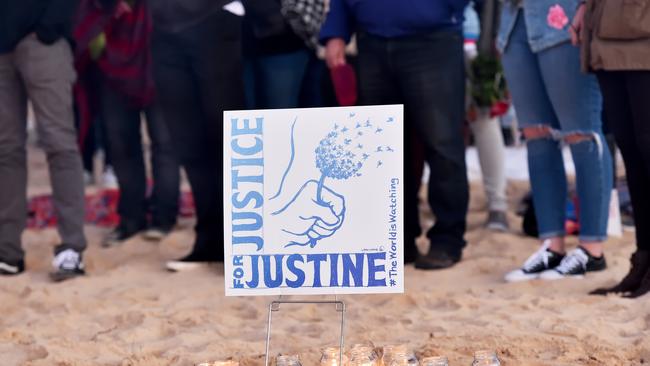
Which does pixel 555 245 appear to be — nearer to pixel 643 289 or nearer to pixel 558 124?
pixel 558 124

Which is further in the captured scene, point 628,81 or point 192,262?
point 192,262

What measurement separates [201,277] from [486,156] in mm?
1774

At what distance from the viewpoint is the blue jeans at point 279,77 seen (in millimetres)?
4578

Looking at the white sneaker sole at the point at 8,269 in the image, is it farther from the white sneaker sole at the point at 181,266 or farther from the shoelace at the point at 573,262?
the shoelace at the point at 573,262

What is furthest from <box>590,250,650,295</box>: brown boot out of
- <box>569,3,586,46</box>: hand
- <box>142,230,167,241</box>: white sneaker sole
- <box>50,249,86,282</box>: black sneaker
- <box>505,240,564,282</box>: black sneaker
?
<box>142,230,167,241</box>: white sneaker sole

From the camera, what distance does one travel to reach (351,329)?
129 inches

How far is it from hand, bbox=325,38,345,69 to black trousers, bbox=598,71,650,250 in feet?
4.04

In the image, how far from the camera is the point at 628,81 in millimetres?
3395

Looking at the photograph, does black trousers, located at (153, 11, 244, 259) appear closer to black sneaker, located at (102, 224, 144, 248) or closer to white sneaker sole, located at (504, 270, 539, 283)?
black sneaker, located at (102, 224, 144, 248)

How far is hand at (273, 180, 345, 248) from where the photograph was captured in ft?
8.59

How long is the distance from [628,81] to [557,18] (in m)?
0.50

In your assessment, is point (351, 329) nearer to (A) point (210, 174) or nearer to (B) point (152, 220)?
(A) point (210, 174)

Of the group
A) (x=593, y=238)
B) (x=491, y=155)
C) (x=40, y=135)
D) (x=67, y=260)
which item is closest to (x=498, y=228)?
(x=491, y=155)

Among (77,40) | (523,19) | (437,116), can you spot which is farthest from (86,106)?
(523,19)
